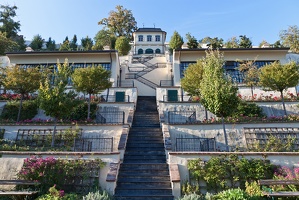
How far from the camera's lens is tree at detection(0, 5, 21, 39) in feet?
131

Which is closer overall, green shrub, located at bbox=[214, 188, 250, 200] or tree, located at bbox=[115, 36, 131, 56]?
green shrub, located at bbox=[214, 188, 250, 200]

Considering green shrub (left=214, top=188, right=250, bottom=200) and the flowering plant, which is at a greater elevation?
the flowering plant

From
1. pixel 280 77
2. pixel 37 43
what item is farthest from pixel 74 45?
pixel 280 77

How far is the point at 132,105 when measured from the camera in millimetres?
18531

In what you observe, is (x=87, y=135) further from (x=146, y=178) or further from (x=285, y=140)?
(x=285, y=140)

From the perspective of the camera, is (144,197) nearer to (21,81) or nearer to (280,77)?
(21,81)

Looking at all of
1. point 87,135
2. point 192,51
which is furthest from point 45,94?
point 192,51

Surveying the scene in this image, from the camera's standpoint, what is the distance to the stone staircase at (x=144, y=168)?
8.89 m

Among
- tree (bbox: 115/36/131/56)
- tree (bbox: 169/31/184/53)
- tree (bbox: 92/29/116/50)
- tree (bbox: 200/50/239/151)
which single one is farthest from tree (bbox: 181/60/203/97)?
tree (bbox: 92/29/116/50)

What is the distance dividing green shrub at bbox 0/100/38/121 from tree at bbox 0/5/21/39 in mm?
26501

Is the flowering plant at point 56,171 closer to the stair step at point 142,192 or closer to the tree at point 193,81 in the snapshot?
the stair step at point 142,192

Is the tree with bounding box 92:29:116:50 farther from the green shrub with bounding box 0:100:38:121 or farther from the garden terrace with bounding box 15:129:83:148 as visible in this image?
the garden terrace with bounding box 15:129:83:148

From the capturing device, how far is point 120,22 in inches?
1914

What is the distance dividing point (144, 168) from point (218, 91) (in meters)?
5.25
